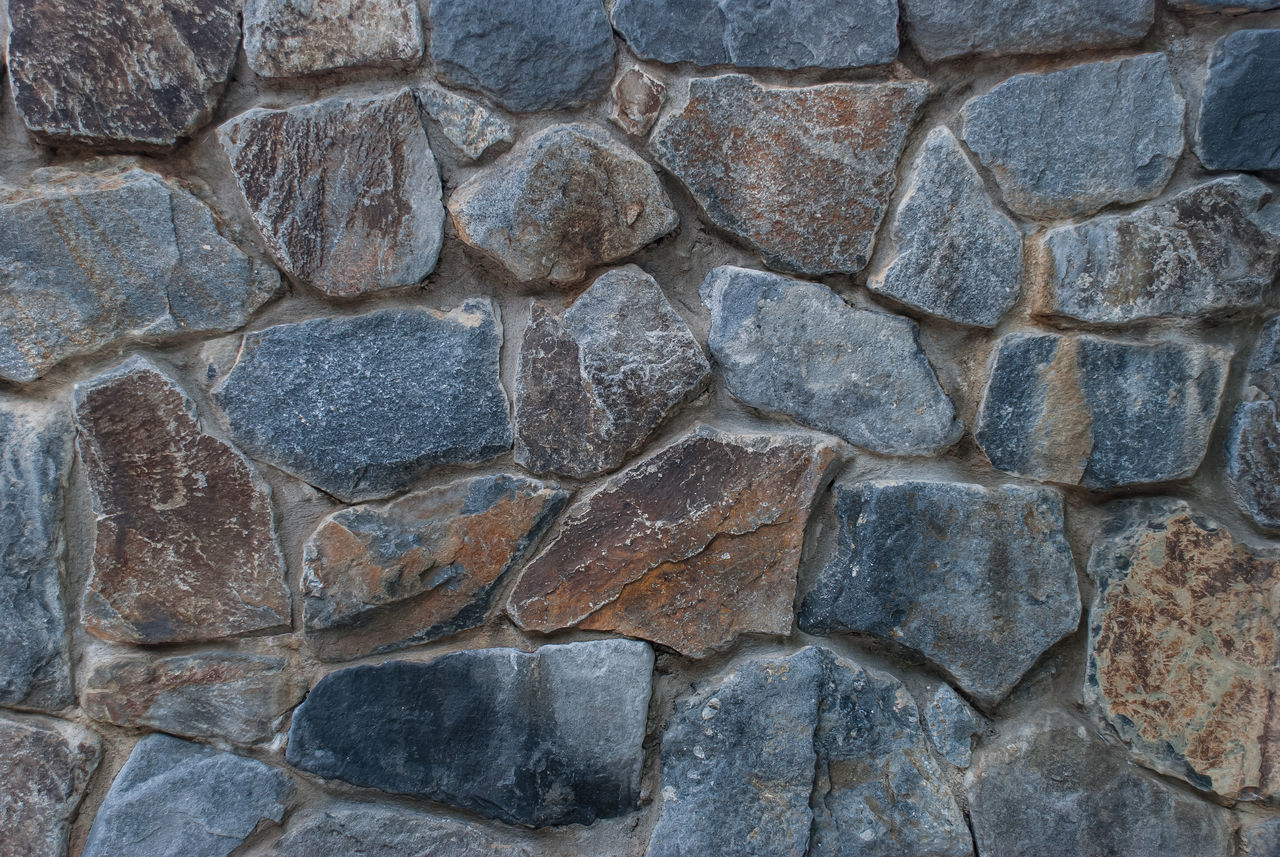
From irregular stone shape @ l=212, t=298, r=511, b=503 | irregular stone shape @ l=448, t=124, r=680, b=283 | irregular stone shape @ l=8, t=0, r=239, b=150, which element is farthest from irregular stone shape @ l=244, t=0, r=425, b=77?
irregular stone shape @ l=212, t=298, r=511, b=503

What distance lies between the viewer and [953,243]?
0.91 meters

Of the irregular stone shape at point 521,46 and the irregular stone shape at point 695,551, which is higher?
the irregular stone shape at point 521,46

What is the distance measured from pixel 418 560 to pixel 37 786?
1.61 feet

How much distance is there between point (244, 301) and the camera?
0.92 meters

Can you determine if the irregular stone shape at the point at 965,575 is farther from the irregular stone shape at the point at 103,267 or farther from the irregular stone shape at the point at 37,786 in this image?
the irregular stone shape at the point at 37,786

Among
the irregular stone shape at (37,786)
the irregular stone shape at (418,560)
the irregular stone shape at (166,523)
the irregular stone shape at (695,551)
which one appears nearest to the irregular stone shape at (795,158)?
the irregular stone shape at (695,551)

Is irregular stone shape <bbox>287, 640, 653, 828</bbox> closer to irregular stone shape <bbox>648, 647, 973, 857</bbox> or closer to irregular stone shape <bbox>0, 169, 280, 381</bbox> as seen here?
irregular stone shape <bbox>648, 647, 973, 857</bbox>

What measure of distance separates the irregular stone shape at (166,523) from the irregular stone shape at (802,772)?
0.52 metres

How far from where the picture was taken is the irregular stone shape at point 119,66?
33.8 inches

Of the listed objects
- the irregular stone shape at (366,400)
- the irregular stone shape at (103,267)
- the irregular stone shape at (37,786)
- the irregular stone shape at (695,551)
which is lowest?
the irregular stone shape at (37,786)

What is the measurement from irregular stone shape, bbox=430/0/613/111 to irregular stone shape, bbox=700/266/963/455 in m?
0.32

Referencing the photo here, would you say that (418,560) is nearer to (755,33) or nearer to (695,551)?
(695,551)

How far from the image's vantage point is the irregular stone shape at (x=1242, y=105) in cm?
86

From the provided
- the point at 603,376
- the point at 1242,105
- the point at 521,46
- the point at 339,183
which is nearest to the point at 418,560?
the point at 603,376
